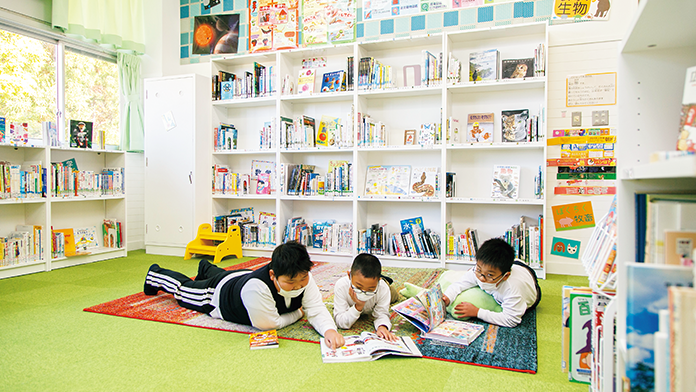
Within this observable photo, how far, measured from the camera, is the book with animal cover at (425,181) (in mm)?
4172

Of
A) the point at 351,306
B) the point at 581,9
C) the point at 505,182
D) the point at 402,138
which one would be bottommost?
the point at 351,306

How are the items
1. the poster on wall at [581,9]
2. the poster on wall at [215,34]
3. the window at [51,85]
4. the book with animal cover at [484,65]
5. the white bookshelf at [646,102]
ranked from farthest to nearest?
the poster on wall at [215,34]
the window at [51,85]
the book with animal cover at [484,65]
the poster on wall at [581,9]
the white bookshelf at [646,102]

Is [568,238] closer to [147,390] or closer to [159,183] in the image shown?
[147,390]

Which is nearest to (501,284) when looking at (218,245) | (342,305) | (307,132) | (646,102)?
(342,305)

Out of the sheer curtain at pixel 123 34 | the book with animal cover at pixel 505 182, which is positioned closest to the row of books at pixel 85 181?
the sheer curtain at pixel 123 34

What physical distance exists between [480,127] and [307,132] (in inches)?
69.5

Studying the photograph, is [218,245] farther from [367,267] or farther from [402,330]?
[367,267]

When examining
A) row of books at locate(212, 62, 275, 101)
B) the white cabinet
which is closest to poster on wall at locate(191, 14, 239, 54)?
row of books at locate(212, 62, 275, 101)

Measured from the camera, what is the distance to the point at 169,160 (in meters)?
4.81

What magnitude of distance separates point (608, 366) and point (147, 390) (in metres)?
1.56

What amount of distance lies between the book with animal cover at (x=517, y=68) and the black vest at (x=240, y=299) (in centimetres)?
288

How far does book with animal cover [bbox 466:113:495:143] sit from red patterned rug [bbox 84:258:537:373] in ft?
5.16

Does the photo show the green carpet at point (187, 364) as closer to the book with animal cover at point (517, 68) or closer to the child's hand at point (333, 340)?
the child's hand at point (333, 340)

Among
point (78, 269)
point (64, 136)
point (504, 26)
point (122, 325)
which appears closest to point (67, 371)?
point (122, 325)
